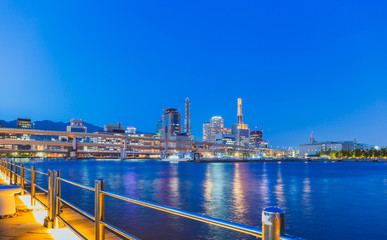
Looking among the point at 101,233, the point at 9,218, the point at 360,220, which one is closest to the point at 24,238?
the point at 9,218

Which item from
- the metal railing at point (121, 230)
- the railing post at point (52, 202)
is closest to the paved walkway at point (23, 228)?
the railing post at point (52, 202)

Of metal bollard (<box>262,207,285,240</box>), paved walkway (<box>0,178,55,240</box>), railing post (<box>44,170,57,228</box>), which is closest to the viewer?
metal bollard (<box>262,207,285,240</box>)

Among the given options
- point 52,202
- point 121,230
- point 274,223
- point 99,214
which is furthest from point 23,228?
point 274,223

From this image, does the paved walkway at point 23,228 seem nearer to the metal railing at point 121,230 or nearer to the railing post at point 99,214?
the metal railing at point 121,230

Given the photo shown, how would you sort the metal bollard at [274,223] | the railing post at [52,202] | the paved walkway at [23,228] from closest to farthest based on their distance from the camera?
the metal bollard at [274,223]
the paved walkway at [23,228]
the railing post at [52,202]

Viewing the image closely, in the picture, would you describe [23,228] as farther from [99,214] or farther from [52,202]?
[99,214]

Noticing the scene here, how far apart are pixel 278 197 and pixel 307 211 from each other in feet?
26.3

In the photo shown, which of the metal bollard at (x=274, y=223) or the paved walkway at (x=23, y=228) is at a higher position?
the metal bollard at (x=274, y=223)

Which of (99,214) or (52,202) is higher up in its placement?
(99,214)

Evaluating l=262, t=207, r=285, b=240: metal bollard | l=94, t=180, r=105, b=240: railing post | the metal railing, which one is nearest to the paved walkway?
the metal railing

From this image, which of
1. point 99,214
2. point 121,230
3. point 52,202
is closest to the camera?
point 121,230

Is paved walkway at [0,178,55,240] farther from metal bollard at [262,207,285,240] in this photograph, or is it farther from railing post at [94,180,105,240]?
metal bollard at [262,207,285,240]

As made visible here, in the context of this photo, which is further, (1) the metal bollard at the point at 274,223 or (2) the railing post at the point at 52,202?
(2) the railing post at the point at 52,202

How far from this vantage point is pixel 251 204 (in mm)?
28484
